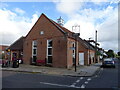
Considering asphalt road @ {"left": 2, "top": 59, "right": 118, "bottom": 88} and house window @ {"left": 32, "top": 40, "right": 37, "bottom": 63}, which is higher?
house window @ {"left": 32, "top": 40, "right": 37, "bottom": 63}

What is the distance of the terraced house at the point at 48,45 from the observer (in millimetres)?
17547

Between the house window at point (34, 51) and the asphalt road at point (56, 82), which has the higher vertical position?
the house window at point (34, 51)

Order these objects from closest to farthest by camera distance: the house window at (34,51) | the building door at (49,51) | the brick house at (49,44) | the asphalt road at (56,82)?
the asphalt road at (56,82), the brick house at (49,44), the building door at (49,51), the house window at (34,51)

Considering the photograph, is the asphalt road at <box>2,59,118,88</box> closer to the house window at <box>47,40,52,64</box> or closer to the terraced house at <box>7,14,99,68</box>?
the terraced house at <box>7,14,99,68</box>

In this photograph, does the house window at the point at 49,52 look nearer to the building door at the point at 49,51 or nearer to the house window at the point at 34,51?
the building door at the point at 49,51

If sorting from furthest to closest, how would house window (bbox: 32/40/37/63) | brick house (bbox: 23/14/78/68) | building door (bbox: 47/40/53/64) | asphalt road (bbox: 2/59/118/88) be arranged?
house window (bbox: 32/40/37/63)
building door (bbox: 47/40/53/64)
brick house (bbox: 23/14/78/68)
asphalt road (bbox: 2/59/118/88)

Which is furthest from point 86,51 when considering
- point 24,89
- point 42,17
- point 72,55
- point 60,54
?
point 24,89

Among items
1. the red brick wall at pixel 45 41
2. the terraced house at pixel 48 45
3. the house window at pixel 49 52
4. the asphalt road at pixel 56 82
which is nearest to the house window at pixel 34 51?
the terraced house at pixel 48 45

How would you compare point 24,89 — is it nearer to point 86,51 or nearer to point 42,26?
point 42,26

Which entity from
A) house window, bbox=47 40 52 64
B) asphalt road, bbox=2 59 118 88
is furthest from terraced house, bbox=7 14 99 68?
asphalt road, bbox=2 59 118 88

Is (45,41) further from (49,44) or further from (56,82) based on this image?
(56,82)

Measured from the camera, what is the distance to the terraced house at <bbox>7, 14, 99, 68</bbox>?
1755 cm

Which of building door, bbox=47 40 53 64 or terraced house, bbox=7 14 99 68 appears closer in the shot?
terraced house, bbox=7 14 99 68

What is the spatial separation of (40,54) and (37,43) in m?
1.79
